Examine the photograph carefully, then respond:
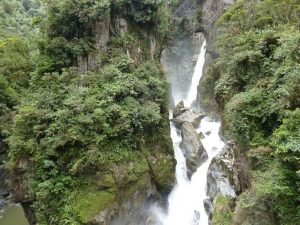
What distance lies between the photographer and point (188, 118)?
26.2 meters

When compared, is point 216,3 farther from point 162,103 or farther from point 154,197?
point 154,197

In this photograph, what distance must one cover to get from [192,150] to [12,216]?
14417 mm

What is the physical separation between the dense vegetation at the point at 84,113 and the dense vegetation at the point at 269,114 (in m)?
5.16

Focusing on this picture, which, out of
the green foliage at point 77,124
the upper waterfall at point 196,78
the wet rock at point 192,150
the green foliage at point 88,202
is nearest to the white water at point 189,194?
the wet rock at point 192,150

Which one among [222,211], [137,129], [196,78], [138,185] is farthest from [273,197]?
[196,78]

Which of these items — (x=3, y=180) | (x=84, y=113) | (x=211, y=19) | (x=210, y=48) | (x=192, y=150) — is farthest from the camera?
(x=211, y=19)

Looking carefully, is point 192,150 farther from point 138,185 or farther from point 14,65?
point 14,65

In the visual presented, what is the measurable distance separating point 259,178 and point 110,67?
10963mm

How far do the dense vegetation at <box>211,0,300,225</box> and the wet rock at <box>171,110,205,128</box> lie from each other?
27.4 ft

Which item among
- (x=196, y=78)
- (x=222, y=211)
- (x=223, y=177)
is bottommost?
(x=222, y=211)

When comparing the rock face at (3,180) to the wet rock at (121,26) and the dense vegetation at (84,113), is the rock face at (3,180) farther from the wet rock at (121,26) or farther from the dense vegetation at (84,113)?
the wet rock at (121,26)

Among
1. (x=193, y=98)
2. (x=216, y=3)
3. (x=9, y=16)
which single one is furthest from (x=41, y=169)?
(x=9, y=16)

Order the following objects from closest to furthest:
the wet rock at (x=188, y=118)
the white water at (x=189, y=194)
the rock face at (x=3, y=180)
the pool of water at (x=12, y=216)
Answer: the white water at (x=189, y=194) → the pool of water at (x=12, y=216) → the rock face at (x=3, y=180) → the wet rock at (x=188, y=118)

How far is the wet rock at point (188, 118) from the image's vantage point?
25.5m
